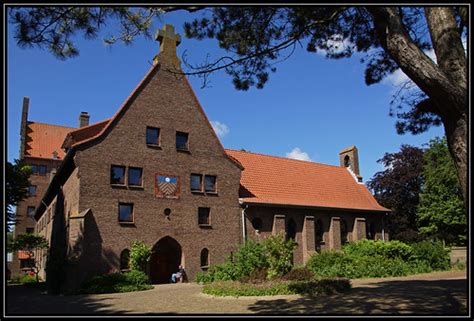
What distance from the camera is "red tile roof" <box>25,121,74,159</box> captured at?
57.3 m

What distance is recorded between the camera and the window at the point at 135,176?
25453 millimetres

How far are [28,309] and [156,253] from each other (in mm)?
11893

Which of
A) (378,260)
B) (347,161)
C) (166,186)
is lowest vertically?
(378,260)

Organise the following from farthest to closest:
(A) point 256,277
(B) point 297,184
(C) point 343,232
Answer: (C) point 343,232, (B) point 297,184, (A) point 256,277

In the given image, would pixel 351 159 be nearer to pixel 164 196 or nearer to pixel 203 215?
pixel 203 215

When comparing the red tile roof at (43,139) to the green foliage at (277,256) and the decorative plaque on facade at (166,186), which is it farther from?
the green foliage at (277,256)

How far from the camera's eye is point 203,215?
92.2 feet

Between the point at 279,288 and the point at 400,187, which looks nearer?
the point at 279,288

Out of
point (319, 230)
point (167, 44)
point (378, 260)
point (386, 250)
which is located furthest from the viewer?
point (319, 230)

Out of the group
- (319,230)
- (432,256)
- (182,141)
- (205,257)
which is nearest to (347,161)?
(319,230)

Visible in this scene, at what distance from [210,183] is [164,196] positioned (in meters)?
3.70

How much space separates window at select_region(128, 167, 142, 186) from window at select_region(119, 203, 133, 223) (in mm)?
1331

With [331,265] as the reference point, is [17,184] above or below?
above

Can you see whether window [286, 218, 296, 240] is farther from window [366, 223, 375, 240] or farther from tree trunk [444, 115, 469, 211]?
tree trunk [444, 115, 469, 211]
